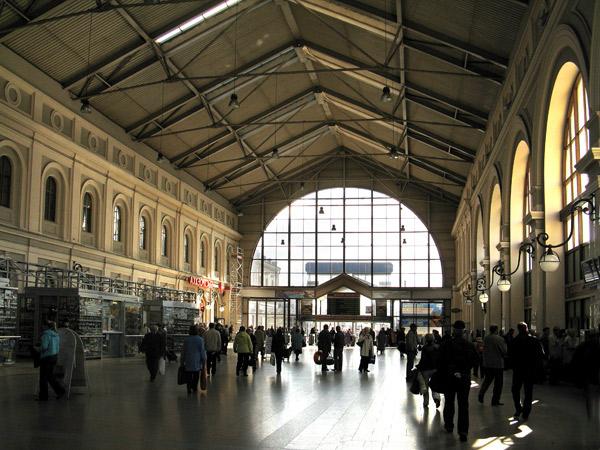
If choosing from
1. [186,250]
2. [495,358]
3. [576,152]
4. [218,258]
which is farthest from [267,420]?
[218,258]

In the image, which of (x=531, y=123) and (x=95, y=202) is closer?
(x=531, y=123)

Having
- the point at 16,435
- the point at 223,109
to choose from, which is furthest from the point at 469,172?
the point at 16,435

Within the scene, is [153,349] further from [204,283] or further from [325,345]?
[204,283]

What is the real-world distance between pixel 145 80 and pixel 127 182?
7.16 metres

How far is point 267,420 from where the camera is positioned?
10.6m

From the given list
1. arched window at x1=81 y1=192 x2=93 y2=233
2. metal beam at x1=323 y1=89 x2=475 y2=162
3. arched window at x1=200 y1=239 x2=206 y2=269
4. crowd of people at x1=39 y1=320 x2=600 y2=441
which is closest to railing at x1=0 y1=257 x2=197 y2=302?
arched window at x1=81 y1=192 x2=93 y2=233

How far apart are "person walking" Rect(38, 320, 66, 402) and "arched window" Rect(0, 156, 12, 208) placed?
14.2 m

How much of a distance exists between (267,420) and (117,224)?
2571cm

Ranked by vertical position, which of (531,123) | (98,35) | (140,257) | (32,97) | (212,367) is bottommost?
(212,367)

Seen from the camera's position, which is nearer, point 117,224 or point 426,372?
point 426,372

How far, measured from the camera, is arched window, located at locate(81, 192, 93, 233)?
104 ft

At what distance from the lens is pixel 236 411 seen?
11.6 meters

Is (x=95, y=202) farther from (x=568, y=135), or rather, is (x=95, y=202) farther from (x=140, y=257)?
(x=568, y=135)

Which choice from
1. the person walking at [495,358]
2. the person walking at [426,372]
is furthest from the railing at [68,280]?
the person walking at [495,358]
